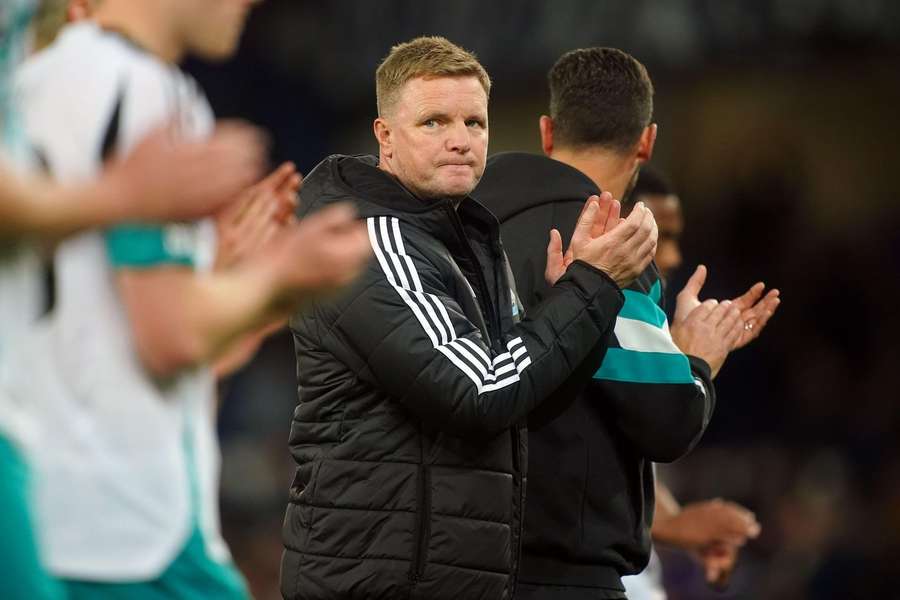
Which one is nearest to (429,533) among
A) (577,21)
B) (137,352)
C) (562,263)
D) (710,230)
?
(562,263)

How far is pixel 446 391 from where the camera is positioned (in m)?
3.54

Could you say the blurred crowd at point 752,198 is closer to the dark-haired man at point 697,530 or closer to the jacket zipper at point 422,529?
the dark-haired man at point 697,530

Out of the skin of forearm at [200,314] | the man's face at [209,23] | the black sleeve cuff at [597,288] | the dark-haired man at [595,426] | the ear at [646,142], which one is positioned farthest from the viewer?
the ear at [646,142]

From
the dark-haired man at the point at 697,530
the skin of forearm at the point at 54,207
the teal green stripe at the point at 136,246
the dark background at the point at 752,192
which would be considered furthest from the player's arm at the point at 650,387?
the dark background at the point at 752,192

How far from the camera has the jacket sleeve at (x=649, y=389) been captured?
159 inches

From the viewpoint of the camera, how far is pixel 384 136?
157 inches

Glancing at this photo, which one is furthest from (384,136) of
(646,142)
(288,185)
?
(646,142)

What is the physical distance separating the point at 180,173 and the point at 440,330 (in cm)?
139

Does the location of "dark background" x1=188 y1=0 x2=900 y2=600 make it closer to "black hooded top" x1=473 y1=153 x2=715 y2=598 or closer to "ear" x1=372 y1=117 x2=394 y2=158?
"black hooded top" x1=473 y1=153 x2=715 y2=598

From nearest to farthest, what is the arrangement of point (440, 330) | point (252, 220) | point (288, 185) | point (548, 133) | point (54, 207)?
point (54, 207), point (252, 220), point (288, 185), point (440, 330), point (548, 133)

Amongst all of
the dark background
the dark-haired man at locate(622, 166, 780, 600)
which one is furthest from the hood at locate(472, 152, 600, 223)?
the dark background

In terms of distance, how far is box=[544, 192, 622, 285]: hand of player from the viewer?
386 cm

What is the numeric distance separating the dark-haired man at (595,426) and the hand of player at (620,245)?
0.18 metres

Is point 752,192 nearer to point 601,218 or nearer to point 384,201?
point 601,218
